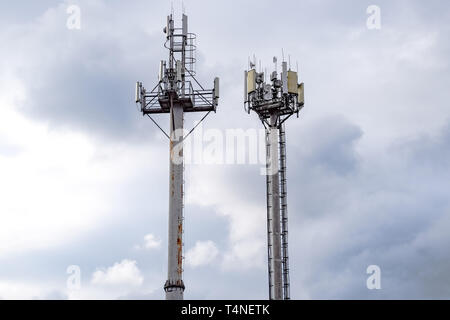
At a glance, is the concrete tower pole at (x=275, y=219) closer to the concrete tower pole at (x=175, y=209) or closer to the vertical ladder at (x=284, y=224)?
the vertical ladder at (x=284, y=224)

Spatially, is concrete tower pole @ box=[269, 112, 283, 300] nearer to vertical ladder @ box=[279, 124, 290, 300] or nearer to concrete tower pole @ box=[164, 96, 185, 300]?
vertical ladder @ box=[279, 124, 290, 300]

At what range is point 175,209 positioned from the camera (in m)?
69.7

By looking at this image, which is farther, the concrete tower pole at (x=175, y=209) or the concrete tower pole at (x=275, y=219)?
the concrete tower pole at (x=275, y=219)

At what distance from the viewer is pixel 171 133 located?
7244 cm

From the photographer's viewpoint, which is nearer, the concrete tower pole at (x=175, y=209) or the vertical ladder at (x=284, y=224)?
the concrete tower pole at (x=175, y=209)

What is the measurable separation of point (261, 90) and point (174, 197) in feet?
64.1

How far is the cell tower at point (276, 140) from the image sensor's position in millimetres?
77562

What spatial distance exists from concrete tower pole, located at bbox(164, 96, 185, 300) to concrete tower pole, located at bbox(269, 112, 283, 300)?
41.3 ft

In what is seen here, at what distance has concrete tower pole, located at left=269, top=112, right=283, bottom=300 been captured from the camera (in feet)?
252

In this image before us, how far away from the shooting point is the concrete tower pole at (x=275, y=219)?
252 ft

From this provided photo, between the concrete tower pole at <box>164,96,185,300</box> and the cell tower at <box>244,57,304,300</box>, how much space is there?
12.6m

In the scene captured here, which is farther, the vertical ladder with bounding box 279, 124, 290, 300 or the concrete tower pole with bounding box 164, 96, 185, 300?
the vertical ladder with bounding box 279, 124, 290, 300
